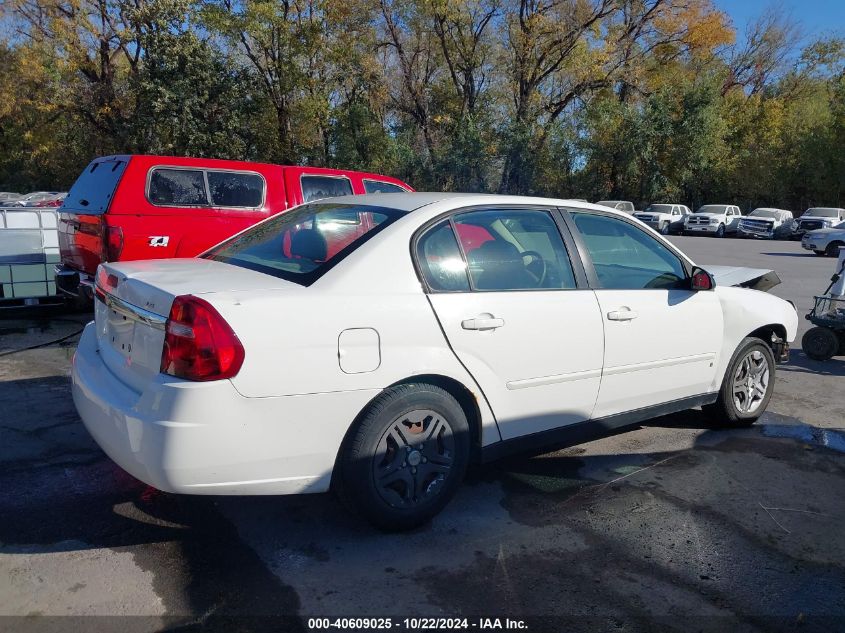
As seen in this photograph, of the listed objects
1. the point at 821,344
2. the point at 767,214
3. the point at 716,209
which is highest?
the point at 716,209

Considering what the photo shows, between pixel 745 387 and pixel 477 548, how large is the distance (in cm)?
274

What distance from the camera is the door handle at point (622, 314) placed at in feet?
12.9

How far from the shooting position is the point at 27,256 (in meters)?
8.75

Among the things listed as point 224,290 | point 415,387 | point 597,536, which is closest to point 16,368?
point 224,290

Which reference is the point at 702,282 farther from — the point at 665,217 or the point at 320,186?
the point at 665,217

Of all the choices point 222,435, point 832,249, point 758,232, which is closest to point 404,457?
point 222,435

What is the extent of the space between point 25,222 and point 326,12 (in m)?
23.4

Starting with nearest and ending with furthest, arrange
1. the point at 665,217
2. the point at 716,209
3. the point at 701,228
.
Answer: the point at 701,228
the point at 665,217
the point at 716,209

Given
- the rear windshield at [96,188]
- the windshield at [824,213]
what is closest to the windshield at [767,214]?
the windshield at [824,213]

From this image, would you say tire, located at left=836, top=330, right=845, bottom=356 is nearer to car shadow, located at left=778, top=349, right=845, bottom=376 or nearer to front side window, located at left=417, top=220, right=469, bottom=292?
car shadow, located at left=778, top=349, right=845, bottom=376

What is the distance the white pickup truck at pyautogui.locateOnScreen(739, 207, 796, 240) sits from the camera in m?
33.2

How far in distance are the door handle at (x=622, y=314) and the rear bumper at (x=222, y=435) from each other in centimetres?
157

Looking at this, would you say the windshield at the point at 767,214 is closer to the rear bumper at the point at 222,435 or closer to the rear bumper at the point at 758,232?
the rear bumper at the point at 758,232

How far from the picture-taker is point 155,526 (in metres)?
3.38
